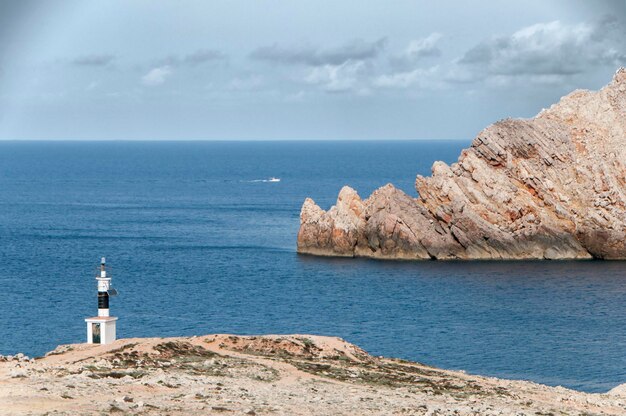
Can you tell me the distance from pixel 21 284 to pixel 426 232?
39.1 m

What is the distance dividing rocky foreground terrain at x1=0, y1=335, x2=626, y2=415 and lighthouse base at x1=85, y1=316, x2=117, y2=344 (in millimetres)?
2200

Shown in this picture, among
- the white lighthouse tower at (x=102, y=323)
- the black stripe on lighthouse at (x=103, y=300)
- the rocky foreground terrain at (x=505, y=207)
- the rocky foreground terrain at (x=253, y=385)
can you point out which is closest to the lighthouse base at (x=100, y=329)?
the white lighthouse tower at (x=102, y=323)

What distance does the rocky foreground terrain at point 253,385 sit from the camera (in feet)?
120

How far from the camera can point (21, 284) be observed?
99.7 metres

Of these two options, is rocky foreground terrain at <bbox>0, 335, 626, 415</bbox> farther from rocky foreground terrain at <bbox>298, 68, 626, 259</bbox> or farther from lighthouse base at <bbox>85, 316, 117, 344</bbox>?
rocky foreground terrain at <bbox>298, 68, 626, 259</bbox>

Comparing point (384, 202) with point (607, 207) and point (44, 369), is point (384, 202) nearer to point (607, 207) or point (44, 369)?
point (607, 207)

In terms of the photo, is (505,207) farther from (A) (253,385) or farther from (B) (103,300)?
(A) (253,385)

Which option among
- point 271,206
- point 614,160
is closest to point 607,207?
point 614,160

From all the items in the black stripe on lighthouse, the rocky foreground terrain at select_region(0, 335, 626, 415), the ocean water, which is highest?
the black stripe on lighthouse

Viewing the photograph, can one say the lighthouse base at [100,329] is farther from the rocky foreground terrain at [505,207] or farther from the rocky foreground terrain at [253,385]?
the rocky foreground terrain at [505,207]

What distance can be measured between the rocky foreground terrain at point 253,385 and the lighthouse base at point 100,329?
2.20 metres

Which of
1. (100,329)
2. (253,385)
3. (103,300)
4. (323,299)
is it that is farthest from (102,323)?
(323,299)

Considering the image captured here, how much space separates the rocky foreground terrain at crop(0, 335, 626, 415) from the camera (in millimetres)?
36562

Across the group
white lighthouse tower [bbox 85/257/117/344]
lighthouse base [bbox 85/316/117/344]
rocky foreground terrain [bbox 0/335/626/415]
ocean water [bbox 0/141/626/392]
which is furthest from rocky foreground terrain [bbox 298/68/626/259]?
lighthouse base [bbox 85/316/117/344]
